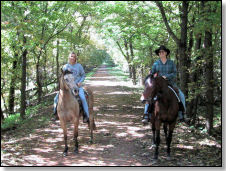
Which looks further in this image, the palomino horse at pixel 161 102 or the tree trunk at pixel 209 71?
the tree trunk at pixel 209 71

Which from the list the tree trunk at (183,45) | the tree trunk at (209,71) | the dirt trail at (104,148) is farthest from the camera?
the tree trunk at (183,45)

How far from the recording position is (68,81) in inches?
212

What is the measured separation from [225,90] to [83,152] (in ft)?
12.8

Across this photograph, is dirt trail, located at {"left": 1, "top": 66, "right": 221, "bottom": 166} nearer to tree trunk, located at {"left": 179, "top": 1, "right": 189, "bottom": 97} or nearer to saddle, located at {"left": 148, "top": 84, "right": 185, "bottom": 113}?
saddle, located at {"left": 148, "top": 84, "right": 185, "bottom": 113}

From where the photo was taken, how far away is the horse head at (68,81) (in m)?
5.33

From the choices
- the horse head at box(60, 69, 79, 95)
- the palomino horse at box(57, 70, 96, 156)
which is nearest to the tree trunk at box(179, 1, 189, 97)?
the palomino horse at box(57, 70, 96, 156)

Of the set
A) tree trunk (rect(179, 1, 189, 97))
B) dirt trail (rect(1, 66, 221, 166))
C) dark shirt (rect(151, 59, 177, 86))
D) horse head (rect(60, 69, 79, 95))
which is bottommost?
dirt trail (rect(1, 66, 221, 166))

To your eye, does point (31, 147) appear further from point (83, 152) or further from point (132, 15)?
point (132, 15)

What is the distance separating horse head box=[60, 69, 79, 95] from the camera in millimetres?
5332

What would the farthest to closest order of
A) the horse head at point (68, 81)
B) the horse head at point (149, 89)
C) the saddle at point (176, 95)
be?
the horse head at point (68, 81) < the saddle at point (176, 95) < the horse head at point (149, 89)

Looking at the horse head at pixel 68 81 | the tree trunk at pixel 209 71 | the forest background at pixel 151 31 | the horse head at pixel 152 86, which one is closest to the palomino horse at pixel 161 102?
the horse head at pixel 152 86

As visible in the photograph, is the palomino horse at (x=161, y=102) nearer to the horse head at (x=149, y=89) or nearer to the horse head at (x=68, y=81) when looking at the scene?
the horse head at (x=149, y=89)

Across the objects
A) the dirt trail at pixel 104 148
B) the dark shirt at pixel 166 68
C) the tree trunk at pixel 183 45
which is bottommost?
the dirt trail at pixel 104 148

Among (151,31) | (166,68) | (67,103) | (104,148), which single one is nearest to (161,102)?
(166,68)
